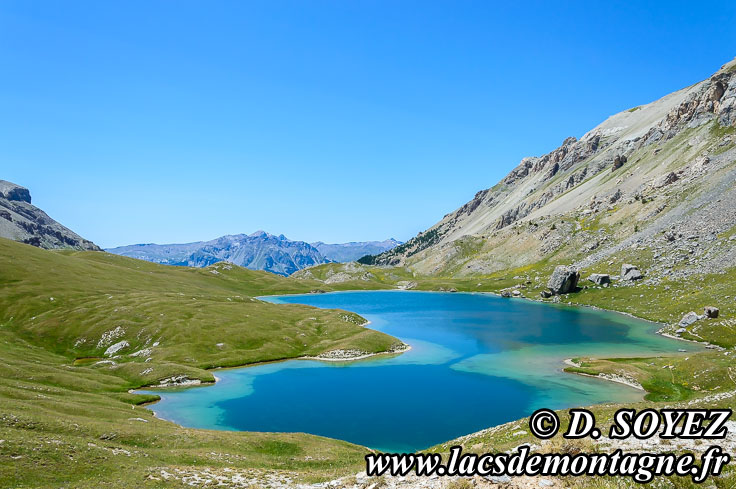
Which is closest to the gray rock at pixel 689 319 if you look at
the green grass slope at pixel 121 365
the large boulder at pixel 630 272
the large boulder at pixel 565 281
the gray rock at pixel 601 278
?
the large boulder at pixel 630 272

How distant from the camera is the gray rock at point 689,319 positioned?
101m

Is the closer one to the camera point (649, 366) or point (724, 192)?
point (649, 366)

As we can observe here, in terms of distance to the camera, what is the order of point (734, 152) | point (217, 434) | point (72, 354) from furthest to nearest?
point (734, 152)
point (72, 354)
point (217, 434)

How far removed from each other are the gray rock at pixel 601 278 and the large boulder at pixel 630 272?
19.4ft

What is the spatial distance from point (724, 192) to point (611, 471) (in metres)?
206

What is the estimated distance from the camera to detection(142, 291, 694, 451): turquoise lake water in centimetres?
5525

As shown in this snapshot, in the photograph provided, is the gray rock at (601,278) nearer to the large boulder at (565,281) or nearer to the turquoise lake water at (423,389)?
the large boulder at (565,281)

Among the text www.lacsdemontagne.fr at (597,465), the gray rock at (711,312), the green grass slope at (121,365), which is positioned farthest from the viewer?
the gray rock at (711,312)

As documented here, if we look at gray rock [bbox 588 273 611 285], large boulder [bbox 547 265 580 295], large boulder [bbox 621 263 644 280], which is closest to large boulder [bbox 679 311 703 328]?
large boulder [bbox 621 263 644 280]

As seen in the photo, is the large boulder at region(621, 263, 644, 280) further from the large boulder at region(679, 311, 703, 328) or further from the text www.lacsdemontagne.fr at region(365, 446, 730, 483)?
the text www.lacsdemontagne.fr at region(365, 446, 730, 483)

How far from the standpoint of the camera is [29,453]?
2625 cm

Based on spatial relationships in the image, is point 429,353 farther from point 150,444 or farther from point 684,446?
point 684,446

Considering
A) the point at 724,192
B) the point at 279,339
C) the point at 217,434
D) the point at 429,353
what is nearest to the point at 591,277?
the point at 724,192

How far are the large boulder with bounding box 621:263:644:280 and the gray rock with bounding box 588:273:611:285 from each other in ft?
19.4
